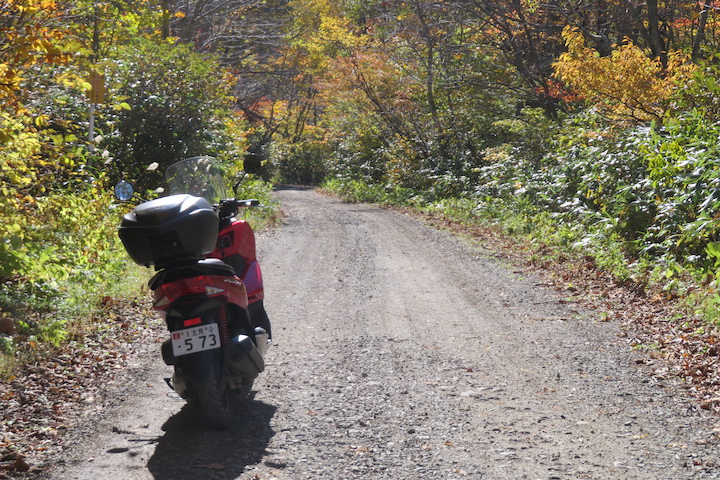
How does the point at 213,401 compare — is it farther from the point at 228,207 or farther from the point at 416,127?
the point at 416,127

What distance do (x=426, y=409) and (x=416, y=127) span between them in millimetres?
21609

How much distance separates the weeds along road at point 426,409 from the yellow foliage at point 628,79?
4436mm

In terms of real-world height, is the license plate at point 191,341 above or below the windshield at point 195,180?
below

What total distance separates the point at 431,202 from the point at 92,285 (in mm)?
15887

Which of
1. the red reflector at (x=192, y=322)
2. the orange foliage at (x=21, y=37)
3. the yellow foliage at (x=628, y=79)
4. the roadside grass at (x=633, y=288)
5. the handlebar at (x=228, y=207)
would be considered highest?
the orange foliage at (x=21, y=37)

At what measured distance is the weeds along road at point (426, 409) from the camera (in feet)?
13.5

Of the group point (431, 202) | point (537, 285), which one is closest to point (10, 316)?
point (537, 285)

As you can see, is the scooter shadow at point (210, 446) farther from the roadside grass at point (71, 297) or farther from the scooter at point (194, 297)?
the roadside grass at point (71, 297)

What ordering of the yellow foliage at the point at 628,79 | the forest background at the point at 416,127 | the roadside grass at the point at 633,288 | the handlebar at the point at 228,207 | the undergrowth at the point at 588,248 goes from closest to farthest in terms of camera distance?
1. the handlebar at the point at 228,207
2. the roadside grass at the point at 633,288
3. the forest background at the point at 416,127
4. the undergrowth at the point at 588,248
5. the yellow foliage at the point at 628,79

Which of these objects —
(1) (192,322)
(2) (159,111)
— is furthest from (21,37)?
(2) (159,111)

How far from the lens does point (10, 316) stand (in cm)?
660

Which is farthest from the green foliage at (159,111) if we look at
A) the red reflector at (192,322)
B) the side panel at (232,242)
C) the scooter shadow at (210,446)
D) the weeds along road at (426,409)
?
the red reflector at (192,322)

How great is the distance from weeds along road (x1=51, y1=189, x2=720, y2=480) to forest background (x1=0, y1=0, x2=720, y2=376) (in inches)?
60.9

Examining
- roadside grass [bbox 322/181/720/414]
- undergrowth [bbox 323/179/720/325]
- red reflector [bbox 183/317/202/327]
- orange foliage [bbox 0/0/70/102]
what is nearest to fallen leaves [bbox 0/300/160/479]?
red reflector [bbox 183/317/202/327]
